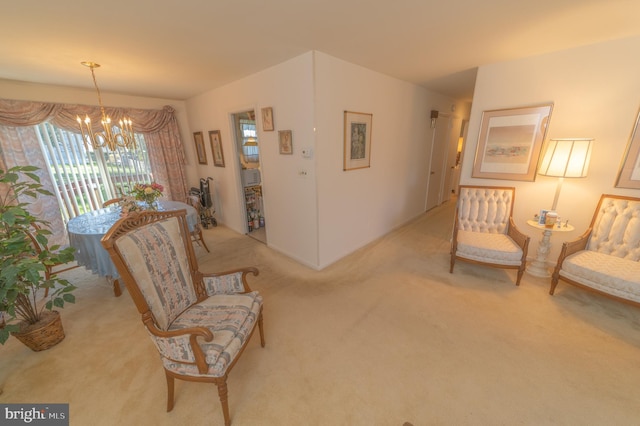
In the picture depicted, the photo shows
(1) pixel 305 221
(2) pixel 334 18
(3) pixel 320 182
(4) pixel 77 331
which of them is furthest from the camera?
(1) pixel 305 221

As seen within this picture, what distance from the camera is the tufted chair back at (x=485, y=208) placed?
9.33 ft

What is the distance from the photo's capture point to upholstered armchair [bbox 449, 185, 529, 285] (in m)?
2.43

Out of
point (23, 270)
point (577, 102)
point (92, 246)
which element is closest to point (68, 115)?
point (92, 246)

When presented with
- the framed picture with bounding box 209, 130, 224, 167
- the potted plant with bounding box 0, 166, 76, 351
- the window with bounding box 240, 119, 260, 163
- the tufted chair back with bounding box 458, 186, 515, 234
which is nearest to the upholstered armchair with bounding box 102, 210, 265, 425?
the potted plant with bounding box 0, 166, 76, 351

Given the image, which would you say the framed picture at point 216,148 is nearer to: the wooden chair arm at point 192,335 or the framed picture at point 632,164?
the wooden chair arm at point 192,335

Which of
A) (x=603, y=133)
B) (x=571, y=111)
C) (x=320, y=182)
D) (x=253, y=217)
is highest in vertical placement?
(x=571, y=111)

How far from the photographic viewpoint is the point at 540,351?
1714 mm

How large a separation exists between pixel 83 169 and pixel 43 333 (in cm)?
307

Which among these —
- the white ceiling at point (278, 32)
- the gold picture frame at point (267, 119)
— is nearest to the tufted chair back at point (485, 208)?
the white ceiling at point (278, 32)

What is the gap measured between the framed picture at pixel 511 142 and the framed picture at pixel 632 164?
0.62 metres

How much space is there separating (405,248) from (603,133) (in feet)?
7.70

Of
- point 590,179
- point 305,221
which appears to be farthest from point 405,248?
point 590,179

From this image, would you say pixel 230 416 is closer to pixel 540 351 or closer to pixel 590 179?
pixel 540 351

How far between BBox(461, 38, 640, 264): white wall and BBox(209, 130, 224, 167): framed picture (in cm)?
388
